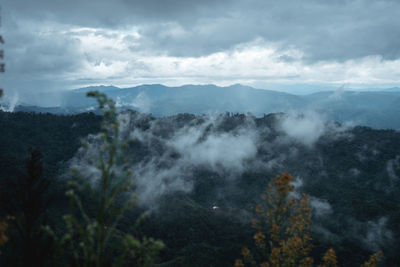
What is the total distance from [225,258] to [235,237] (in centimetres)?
3450

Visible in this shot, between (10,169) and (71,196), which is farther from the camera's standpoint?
(10,169)

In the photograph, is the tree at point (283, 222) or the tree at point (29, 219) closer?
the tree at point (29, 219)

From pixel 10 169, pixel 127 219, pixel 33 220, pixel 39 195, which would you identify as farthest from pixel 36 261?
pixel 127 219

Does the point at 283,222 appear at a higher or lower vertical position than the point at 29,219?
lower

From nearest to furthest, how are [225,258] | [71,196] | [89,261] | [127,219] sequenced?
[71,196]
[89,261]
[225,258]
[127,219]

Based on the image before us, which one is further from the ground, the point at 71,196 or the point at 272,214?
the point at 71,196

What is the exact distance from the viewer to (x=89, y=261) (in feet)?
26.4

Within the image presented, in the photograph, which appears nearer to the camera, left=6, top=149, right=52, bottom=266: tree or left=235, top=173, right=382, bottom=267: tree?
left=6, top=149, right=52, bottom=266: tree

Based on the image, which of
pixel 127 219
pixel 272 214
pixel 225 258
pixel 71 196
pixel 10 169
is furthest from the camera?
pixel 127 219

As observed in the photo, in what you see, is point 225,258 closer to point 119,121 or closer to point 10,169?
point 10,169

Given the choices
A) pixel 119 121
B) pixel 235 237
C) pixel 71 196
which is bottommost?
pixel 235 237

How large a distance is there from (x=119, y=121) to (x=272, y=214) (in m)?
10.3

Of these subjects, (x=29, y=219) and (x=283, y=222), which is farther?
(x=283, y=222)

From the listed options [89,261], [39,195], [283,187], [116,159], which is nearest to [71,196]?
[116,159]
